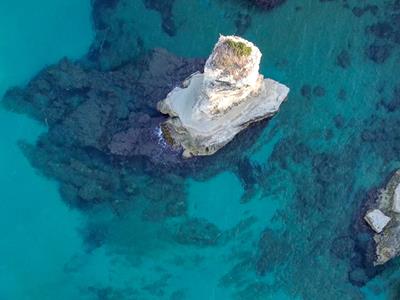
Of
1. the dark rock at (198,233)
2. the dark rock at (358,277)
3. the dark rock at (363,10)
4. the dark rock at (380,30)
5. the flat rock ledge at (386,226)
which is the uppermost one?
the dark rock at (363,10)

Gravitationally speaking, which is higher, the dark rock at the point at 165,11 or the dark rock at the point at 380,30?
the dark rock at the point at 165,11

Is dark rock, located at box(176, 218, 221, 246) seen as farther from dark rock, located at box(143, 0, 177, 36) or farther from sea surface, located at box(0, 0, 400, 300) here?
dark rock, located at box(143, 0, 177, 36)

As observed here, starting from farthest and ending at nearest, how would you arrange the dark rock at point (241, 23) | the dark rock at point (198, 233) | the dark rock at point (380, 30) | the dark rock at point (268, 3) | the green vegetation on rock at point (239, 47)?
the dark rock at point (380, 30)
the dark rock at point (241, 23)
the dark rock at point (268, 3)
the dark rock at point (198, 233)
the green vegetation on rock at point (239, 47)

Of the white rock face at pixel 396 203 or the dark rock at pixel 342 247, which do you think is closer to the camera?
the white rock face at pixel 396 203

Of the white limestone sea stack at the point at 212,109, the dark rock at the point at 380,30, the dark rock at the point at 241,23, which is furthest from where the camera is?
the dark rock at the point at 380,30

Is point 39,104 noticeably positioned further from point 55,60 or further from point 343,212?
point 343,212

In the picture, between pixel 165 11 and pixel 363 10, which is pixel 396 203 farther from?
pixel 165 11

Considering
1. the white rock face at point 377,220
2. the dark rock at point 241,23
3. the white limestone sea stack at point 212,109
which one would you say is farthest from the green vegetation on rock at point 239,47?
the white rock face at point 377,220

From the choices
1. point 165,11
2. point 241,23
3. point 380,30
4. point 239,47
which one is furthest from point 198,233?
point 380,30

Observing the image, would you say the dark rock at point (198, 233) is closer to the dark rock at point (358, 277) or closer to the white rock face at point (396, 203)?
the dark rock at point (358, 277)
